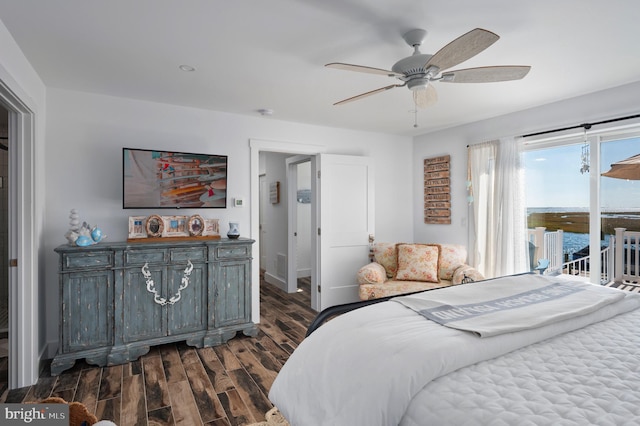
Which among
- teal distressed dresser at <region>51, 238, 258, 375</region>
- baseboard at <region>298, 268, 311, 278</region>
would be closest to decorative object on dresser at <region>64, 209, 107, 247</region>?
teal distressed dresser at <region>51, 238, 258, 375</region>

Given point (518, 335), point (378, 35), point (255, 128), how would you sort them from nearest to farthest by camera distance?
1. point (518, 335)
2. point (378, 35)
3. point (255, 128)

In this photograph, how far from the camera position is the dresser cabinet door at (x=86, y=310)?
9.20 ft

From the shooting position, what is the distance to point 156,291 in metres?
3.14

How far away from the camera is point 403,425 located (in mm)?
1038

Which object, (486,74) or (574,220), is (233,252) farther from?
(574,220)

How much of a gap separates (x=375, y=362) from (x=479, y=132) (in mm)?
3851

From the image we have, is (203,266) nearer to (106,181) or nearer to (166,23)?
(106,181)

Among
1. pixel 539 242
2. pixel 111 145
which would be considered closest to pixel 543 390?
pixel 539 242

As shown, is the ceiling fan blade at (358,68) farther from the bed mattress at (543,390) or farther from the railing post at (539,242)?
the railing post at (539,242)

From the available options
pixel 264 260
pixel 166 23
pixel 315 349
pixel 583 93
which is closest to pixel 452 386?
pixel 315 349

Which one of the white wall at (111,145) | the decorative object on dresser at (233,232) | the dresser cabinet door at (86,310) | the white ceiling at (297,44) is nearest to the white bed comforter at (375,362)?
the white ceiling at (297,44)

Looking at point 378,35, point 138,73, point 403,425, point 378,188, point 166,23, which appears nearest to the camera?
point 403,425

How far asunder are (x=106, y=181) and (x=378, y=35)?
9.26 ft

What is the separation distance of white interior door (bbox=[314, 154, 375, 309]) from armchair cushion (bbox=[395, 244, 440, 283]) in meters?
0.64
